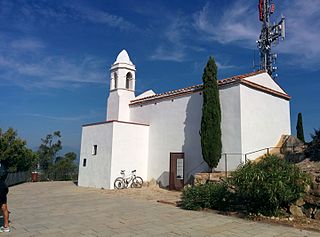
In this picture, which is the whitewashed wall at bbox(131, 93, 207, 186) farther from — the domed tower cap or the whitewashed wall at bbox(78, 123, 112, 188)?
the domed tower cap

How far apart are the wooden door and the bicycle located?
8.07 ft

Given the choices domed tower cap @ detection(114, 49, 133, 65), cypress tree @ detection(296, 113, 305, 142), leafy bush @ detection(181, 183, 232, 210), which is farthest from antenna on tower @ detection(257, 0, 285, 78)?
leafy bush @ detection(181, 183, 232, 210)

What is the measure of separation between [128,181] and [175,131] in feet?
14.2

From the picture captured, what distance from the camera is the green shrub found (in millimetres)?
8156

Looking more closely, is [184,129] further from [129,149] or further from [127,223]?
[127,223]

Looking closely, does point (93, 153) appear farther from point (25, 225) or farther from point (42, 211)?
point (25, 225)

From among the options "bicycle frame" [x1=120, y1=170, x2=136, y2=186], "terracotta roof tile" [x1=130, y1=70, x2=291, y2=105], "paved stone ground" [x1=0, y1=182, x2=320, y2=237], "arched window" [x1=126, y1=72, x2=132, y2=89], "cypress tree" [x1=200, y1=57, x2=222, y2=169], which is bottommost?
"paved stone ground" [x1=0, y1=182, x2=320, y2=237]

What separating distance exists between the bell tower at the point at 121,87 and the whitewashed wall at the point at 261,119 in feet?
31.0

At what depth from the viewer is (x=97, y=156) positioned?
18.8m

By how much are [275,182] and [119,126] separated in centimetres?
1171

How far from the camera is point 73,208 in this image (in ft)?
34.4

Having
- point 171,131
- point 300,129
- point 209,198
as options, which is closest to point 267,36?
point 300,129

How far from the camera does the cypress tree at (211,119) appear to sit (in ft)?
47.2

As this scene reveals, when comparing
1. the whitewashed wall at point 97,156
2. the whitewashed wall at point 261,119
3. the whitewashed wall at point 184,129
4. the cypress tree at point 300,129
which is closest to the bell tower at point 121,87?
the whitewashed wall at point 184,129
